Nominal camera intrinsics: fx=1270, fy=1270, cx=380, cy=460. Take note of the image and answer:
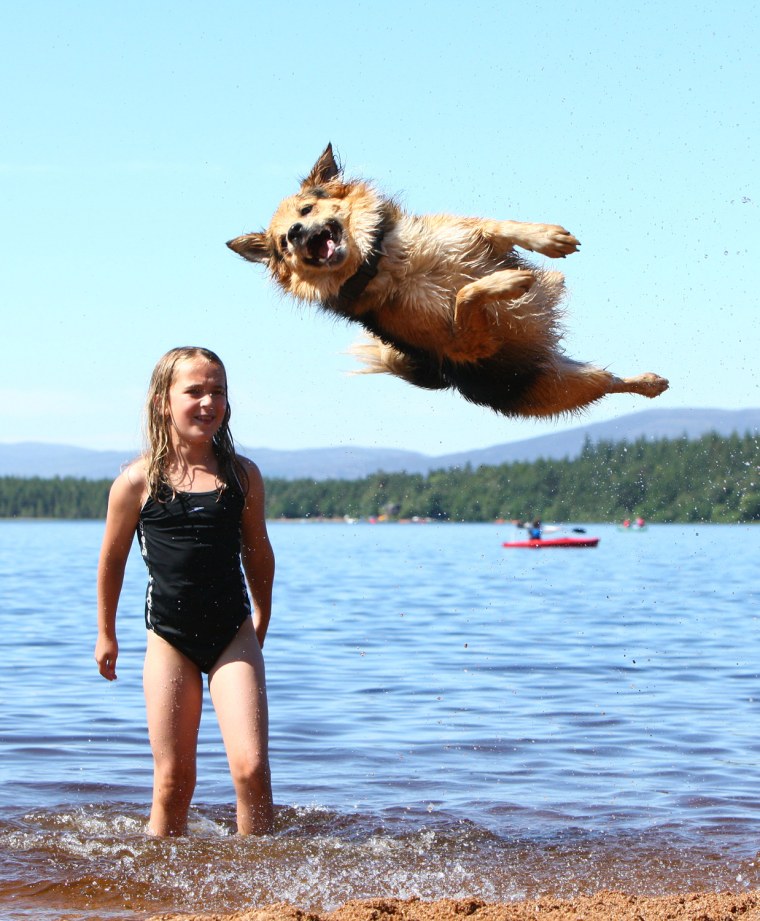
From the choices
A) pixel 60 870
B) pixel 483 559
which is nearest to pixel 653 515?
pixel 60 870

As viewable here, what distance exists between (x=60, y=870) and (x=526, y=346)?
3.61 m

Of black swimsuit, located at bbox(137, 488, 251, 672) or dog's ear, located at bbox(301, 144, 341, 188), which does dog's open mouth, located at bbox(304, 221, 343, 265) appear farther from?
black swimsuit, located at bbox(137, 488, 251, 672)

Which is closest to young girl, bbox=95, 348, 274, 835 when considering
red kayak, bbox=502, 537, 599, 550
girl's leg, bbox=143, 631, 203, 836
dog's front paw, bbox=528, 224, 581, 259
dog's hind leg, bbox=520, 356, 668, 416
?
girl's leg, bbox=143, 631, 203, 836

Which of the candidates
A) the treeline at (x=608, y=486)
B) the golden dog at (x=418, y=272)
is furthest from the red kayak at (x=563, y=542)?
the golden dog at (x=418, y=272)

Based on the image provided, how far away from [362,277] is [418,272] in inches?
10.1

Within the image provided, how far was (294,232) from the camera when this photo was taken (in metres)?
5.71

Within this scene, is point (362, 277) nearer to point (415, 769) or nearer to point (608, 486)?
point (415, 769)

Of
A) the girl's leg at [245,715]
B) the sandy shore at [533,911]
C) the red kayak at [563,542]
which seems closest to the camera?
the sandy shore at [533,911]

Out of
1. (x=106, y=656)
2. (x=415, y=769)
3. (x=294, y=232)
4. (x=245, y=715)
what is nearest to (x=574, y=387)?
(x=294, y=232)

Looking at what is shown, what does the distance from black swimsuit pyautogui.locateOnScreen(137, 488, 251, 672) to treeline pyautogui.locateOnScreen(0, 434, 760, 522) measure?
11.7 feet

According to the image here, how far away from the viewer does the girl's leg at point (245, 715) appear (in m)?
5.82

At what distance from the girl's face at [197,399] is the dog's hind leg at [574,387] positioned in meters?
1.56

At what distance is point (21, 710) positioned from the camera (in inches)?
456

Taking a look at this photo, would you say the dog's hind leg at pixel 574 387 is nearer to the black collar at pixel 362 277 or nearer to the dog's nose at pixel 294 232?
the black collar at pixel 362 277
